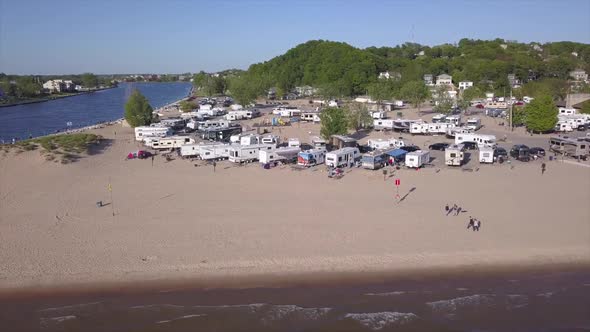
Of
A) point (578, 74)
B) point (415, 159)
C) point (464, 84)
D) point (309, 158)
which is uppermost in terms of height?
point (578, 74)

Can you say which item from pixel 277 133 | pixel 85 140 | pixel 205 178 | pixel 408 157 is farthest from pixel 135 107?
pixel 408 157

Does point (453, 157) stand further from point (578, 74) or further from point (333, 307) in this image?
point (578, 74)

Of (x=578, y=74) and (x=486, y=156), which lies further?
(x=578, y=74)

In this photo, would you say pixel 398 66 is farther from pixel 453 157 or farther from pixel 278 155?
pixel 278 155

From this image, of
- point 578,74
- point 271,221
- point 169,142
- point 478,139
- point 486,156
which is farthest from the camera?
point 578,74

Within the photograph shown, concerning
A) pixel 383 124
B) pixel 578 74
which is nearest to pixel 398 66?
pixel 578 74

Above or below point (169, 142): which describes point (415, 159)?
below

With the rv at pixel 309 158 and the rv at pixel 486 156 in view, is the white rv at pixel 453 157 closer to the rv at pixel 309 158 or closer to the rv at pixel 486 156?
the rv at pixel 486 156

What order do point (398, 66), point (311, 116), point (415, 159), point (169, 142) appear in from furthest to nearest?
point (398, 66) < point (311, 116) < point (169, 142) < point (415, 159)
